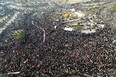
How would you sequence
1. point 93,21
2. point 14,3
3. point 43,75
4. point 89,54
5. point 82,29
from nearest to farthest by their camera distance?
point 43,75 → point 89,54 → point 82,29 → point 93,21 → point 14,3

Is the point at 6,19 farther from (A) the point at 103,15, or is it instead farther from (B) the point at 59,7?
(A) the point at 103,15

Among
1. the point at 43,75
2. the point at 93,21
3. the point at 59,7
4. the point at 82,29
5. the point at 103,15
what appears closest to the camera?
the point at 43,75

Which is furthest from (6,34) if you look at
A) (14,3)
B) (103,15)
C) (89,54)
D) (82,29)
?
(14,3)

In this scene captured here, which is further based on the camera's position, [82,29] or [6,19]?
[6,19]

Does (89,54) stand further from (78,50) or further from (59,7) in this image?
(59,7)

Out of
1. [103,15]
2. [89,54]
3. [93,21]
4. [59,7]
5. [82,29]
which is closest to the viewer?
[89,54]

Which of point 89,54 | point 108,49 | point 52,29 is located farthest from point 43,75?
point 52,29

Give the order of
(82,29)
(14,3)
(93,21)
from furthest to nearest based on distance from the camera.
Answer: (14,3), (93,21), (82,29)

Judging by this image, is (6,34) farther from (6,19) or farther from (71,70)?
(71,70)

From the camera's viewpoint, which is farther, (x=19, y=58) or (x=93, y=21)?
(x=93, y=21)
